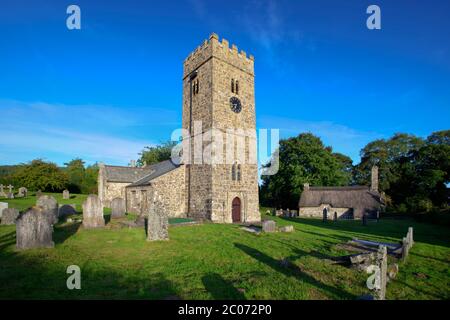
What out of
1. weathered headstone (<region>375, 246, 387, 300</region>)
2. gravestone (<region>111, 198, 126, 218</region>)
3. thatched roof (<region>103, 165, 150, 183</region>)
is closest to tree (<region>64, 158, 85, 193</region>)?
thatched roof (<region>103, 165, 150, 183</region>)

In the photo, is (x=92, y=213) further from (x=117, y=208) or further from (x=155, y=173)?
(x=155, y=173)

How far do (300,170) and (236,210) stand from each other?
20.2 meters

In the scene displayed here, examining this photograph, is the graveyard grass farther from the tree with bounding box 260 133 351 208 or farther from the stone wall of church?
the tree with bounding box 260 133 351 208

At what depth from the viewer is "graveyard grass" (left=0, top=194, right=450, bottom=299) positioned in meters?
5.82

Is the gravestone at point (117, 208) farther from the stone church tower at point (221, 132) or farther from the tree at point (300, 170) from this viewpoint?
the tree at point (300, 170)

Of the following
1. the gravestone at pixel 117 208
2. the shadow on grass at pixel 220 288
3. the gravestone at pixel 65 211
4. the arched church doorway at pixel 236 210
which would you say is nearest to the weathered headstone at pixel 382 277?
the shadow on grass at pixel 220 288

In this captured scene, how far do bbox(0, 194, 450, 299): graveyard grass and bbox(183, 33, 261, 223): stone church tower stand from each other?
9554mm

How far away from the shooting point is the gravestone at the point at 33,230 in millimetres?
9359

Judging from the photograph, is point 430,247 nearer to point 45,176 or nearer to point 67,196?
Answer: point 67,196

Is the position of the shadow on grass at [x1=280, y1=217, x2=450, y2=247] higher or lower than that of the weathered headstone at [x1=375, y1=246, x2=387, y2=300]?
lower

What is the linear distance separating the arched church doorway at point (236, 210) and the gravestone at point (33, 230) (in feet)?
46.6

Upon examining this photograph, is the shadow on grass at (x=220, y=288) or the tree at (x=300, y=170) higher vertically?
the tree at (x=300, y=170)

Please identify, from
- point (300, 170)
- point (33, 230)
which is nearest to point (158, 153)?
point (300, 170)
